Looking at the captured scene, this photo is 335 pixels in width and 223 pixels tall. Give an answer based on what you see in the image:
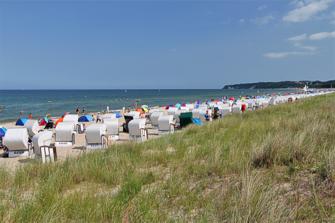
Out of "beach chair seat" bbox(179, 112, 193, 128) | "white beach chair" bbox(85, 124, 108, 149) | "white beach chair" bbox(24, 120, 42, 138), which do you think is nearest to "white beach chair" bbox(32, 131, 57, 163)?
"white beach chair" bbox(85, 124, 108, 149)

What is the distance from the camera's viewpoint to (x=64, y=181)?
3.58 m

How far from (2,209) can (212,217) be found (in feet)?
5.79

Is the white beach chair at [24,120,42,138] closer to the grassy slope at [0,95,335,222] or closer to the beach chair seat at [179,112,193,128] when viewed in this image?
the beach chair seat at [179,112,193,128]

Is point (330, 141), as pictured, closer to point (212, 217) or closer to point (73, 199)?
point (212, 217)

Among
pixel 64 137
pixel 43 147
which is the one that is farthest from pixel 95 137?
pixel 43 147

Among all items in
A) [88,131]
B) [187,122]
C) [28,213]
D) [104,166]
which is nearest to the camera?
[28,213]

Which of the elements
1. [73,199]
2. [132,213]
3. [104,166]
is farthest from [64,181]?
[132,213]

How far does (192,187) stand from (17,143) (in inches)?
375

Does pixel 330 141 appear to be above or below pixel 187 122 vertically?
above

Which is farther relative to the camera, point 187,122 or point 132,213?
point 187,122

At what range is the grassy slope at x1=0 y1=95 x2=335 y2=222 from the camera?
232 centimetres

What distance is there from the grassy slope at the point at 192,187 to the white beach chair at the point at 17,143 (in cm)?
694

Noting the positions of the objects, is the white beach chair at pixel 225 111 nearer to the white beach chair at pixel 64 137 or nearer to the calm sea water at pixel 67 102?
the white beach chair at pixel 64 137

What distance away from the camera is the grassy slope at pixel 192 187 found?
7.60 feet
